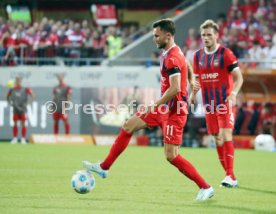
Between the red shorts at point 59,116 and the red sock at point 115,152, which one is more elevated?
the red sock at point 115,152

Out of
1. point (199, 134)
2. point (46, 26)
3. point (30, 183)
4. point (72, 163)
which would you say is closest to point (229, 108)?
point (30, 183)

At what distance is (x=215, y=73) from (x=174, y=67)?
9.72 feet

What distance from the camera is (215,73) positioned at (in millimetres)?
13242

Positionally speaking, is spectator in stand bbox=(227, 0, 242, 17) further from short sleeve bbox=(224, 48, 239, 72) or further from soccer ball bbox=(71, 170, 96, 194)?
soccer ball bbox=(71, 170, 96, 194)

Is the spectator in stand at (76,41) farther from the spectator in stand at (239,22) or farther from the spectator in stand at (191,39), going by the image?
the spectator in stand at (239,22)

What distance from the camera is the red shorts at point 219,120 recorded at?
1306 cm

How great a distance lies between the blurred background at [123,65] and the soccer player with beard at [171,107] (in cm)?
1462

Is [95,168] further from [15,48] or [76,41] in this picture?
[76,41]

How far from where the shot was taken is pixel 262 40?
2738 cm

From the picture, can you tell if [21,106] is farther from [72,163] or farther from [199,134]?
[72,163]

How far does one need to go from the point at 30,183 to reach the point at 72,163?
4679mm

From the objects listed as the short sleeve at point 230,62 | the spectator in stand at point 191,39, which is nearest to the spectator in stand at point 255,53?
the spectator in stand at point 191,39

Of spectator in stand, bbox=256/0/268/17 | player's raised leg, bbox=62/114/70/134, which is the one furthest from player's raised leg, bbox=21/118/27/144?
spectator in stand, bbox=256/0/268/17

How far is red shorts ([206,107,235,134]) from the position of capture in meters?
13.1
